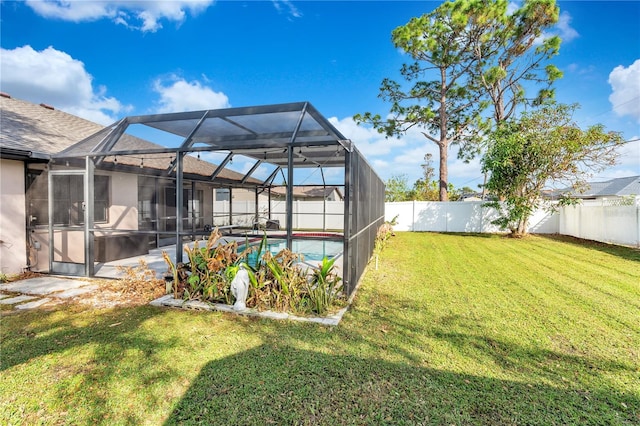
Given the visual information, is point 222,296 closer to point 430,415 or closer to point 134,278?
point 134,278

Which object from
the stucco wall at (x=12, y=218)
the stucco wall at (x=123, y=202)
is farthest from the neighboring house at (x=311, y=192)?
the stucco wall at (x=12, y=218)

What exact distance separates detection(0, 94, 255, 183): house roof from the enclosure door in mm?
559

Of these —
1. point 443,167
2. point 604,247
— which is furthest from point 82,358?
point 443,167

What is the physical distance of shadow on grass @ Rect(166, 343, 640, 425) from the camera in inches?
85.8

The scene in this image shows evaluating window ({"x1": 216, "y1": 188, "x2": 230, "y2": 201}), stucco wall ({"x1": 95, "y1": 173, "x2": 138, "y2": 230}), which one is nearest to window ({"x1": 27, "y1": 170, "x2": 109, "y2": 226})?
stucco wall ({"x1": 95, "y1": 173, "x2": 138, "y2": 230})

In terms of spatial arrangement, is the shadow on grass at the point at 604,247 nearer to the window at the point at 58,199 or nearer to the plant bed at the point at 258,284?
the plant bed at the point at 258,284

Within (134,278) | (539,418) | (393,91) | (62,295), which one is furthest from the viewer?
(393,91)

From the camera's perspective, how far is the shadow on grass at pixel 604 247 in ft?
28.0

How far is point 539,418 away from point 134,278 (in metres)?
5.70

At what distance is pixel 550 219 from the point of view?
14164 mm

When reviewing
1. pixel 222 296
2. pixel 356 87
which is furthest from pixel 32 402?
pixel 356 87

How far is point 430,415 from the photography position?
7.23ft

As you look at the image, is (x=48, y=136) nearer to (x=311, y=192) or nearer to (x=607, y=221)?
(x=311, y=192)

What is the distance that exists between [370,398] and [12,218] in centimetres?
716
